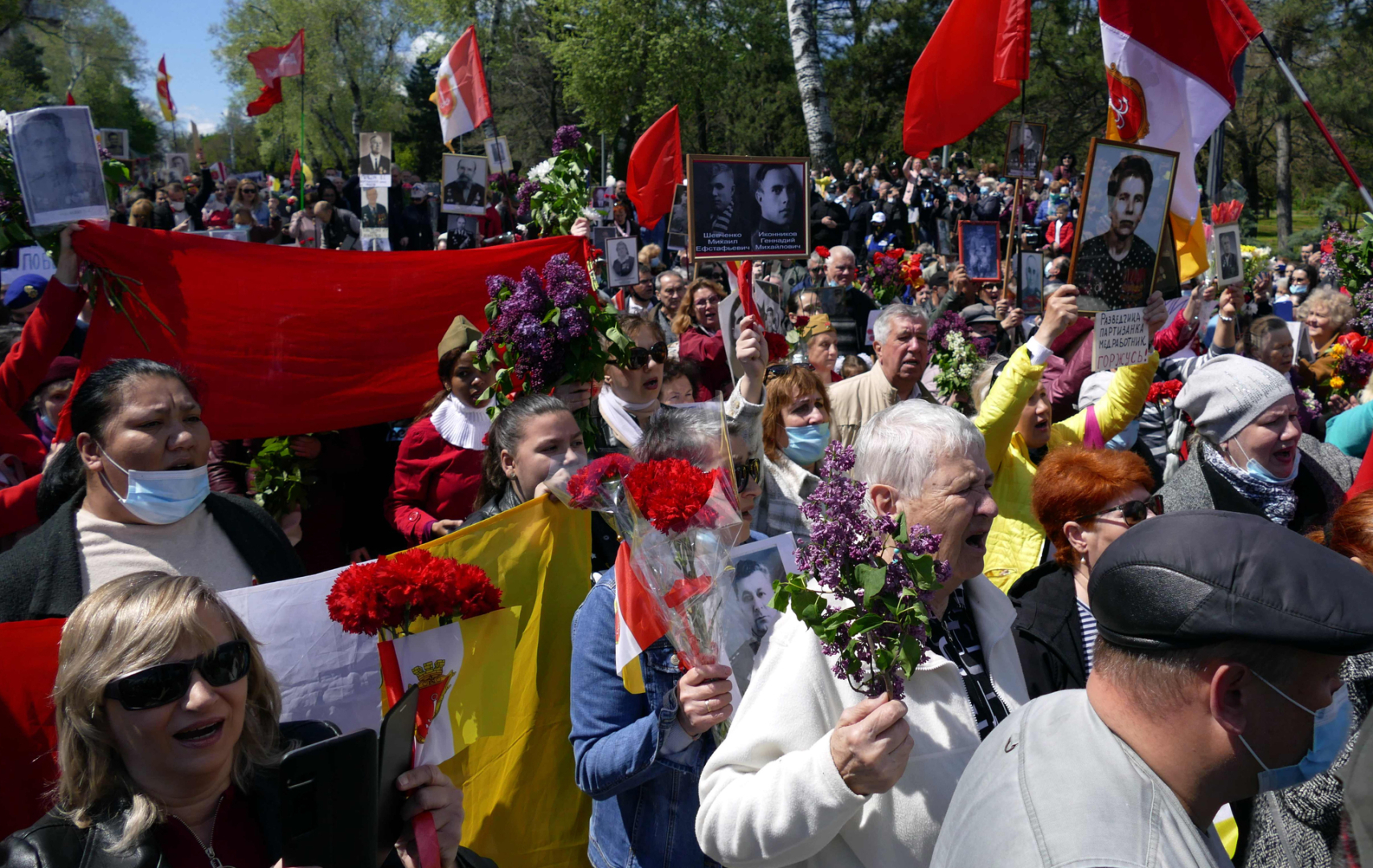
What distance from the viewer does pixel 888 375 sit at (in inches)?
236

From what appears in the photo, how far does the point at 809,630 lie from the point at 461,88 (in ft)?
33.5

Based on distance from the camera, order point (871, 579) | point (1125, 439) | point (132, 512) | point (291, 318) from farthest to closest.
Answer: point (1125, 439), point (291, 318), point (132, 512), point (871, 579)

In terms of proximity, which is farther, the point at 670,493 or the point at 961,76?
the point at 961,76

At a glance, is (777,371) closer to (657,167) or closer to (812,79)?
(657,167)

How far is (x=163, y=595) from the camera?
225 cm

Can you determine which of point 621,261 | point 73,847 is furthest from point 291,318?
point 621,261

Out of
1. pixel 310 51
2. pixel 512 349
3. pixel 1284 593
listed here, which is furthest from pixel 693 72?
pixel 1284 593

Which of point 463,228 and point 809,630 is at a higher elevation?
point 463,228

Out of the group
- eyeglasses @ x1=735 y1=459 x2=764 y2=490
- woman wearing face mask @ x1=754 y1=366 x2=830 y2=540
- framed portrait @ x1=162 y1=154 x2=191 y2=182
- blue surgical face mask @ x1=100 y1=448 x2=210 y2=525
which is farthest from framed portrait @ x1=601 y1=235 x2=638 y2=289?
framed portrait @ x1=162 y1=154 x2=191 y2=182

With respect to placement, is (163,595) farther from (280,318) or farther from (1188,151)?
(1188,151)

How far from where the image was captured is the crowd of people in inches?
60.0

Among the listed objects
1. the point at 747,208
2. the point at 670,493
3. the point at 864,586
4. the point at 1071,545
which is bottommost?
the point at 1071,545

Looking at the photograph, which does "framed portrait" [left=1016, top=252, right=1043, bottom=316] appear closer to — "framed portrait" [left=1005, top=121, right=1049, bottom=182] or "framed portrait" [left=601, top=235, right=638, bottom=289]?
Answer: "framed portrait" [left=1005, top=121, right=1049, bottom=182]

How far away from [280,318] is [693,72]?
110 ft
